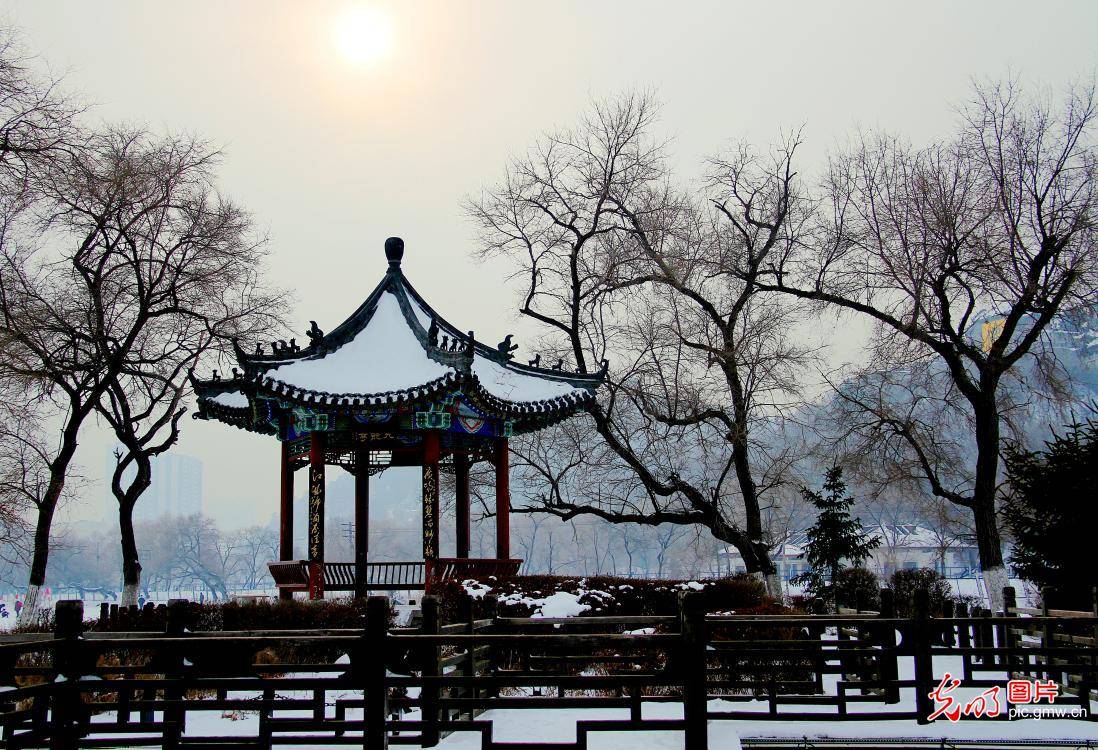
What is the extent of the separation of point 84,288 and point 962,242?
1628 cm

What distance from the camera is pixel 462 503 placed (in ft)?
56.3

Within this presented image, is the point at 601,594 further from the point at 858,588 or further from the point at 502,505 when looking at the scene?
the point at 858,588

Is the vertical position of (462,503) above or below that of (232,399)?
below

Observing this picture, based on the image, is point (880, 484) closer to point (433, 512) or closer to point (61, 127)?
point (433, 512)

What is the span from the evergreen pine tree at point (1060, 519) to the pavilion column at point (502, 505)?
328 inches

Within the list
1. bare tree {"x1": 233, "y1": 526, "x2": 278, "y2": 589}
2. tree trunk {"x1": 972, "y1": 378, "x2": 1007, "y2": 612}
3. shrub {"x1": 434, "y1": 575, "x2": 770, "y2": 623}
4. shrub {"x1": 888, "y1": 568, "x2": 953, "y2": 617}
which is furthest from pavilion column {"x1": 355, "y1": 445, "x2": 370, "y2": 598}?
bare tree {"x1": 233, "y1": 526, "x2": 278, "y2": 589}

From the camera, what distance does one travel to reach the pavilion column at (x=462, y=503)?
17.0 m

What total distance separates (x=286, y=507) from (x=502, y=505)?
3.56 metres

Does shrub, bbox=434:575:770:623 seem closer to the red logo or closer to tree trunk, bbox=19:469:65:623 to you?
the red logo

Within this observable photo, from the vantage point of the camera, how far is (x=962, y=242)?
16625 mm

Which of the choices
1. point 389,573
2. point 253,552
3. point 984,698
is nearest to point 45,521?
point 389,573

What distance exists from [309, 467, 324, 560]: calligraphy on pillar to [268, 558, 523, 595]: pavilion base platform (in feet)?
1.23

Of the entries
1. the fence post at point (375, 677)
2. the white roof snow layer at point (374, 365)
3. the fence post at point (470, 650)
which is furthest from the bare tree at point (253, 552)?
the fence post at point (375, 677)

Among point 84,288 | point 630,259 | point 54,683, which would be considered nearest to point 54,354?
point 84,288
